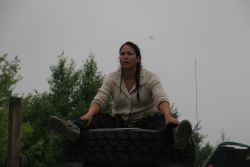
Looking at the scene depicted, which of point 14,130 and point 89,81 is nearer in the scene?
point 14,130

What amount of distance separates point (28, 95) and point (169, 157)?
2611 cm

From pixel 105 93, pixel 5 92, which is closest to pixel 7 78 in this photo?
pixel 5 92

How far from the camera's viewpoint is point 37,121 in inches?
1196

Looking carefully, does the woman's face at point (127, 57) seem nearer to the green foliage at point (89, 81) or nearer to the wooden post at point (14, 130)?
the wooden post at point (14, 130)

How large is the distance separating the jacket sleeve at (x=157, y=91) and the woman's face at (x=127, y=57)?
20 cm

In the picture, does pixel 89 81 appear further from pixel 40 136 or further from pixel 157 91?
pixel 157 91

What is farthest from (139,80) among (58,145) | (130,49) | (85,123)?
(58,145)

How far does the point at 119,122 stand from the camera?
158 inches

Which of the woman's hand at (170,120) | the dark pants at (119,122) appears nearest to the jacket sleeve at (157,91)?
the dark pants at (119,122)

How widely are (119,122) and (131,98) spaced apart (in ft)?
0.68

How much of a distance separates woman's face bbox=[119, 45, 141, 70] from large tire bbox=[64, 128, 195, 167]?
27.2 inches

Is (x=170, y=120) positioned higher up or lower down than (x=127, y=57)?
lower down

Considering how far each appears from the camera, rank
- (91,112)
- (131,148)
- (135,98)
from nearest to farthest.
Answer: (131,148)
(91,112)
(135,98)

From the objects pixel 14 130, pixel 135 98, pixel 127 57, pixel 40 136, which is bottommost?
pixel 40 136
